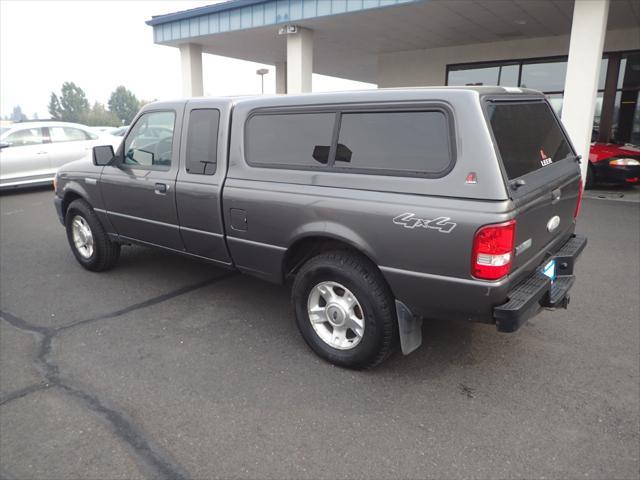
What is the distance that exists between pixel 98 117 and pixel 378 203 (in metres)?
117

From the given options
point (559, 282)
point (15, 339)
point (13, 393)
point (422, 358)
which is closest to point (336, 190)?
point (422, 358)

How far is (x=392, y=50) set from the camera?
1490cm

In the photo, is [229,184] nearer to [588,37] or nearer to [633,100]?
[588,37]

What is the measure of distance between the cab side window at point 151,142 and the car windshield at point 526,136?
2.80 meters

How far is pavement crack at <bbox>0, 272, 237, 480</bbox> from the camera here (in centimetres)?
247

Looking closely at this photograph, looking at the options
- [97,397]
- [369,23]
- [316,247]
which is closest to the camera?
[97,397]

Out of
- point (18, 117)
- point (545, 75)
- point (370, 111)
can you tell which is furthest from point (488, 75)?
point (18, 117)

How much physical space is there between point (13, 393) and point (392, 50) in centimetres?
1426

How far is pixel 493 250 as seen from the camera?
8.48ft

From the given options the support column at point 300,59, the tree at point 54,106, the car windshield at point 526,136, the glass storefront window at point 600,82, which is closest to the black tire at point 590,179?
the glass storefront window at point 600,82

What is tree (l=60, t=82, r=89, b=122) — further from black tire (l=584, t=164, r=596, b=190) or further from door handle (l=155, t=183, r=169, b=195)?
door handle (l=155, t=183, r=169, b=195)

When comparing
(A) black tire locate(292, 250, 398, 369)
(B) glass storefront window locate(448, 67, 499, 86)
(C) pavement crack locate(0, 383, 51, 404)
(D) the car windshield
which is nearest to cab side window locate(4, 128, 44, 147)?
(C) pavement crack locate(0, 383, 51, 404)

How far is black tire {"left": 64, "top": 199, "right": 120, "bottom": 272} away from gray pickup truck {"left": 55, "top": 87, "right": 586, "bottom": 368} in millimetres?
1080

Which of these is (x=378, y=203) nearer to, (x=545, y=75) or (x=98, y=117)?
→ (x=545, y=75)
